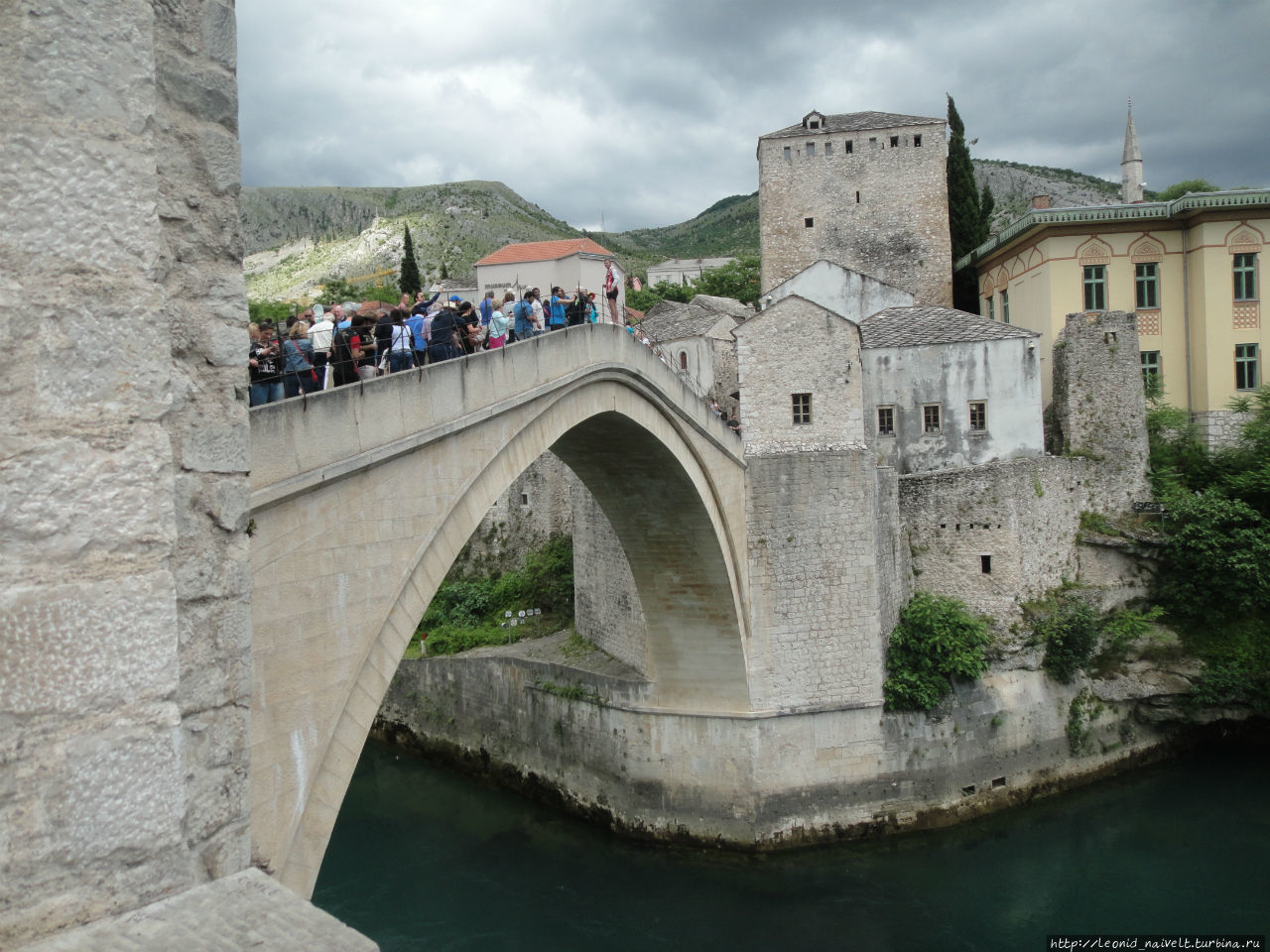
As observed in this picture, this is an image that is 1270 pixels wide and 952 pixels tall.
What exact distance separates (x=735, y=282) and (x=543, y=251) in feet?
28.1

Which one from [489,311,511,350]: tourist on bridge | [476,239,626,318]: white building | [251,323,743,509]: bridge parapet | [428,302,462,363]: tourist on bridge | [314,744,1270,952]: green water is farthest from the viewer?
[476,239,626,318]: white building

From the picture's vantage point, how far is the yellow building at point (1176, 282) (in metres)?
22.2

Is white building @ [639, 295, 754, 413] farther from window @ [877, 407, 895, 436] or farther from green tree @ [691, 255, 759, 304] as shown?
green tree @ [691, 255, 759, 304]

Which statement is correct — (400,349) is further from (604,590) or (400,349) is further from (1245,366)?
(1245,366)

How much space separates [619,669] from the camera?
711 inches

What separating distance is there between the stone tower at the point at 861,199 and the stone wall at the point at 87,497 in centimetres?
2708

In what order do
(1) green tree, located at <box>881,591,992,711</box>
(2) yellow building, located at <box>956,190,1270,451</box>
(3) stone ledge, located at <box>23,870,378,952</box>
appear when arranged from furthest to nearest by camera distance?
(2) yellow building, located at <box>956,190,1270,451</box>, (1) green tree, located at <box>881,591,992,711</box>, (3) stone ledge, located at <box>23,870,378,952</box>

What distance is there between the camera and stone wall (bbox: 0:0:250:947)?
2012 millimetres

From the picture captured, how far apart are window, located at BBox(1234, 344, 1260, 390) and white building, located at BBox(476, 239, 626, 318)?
64.0 feet

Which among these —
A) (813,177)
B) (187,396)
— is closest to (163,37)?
(187,396)

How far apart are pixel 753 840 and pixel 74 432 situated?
51.5 ft

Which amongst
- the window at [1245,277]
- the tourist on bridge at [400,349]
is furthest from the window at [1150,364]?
the tourist on bridge at [400,349]

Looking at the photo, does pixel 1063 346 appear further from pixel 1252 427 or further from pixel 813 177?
pixel 813 177

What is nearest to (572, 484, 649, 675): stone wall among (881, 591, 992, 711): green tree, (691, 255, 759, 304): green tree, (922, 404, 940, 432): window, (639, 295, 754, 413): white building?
(881, 591, 992, 711): green tree
